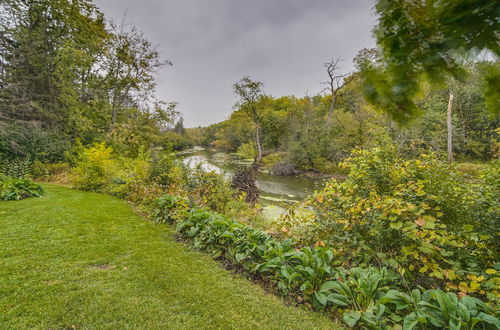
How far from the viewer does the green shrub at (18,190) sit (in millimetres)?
5583

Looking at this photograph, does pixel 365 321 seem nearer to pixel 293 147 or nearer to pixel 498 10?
pixel 498 10

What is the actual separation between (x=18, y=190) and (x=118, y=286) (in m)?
6.01

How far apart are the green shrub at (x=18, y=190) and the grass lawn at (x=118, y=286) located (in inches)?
92.5

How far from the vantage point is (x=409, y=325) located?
5.74 feet

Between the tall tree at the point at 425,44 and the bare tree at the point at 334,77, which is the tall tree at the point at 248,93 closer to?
the bare tree at the point at 334,77

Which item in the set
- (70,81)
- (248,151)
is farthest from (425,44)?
(248,151)

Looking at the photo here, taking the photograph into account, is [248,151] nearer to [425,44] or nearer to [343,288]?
[343,288]

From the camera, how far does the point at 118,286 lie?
2.39 meters

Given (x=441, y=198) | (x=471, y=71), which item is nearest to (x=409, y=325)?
(x=441, y=198)

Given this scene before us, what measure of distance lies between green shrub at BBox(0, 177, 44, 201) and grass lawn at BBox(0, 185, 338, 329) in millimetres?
2348

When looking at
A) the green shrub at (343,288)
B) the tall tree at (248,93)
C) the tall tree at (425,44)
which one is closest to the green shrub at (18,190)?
the green shrub at (343,288)

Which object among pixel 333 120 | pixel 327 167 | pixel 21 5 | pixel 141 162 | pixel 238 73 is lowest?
pixel 327 167

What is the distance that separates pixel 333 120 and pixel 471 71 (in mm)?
19289

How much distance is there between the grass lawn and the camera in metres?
1.94
